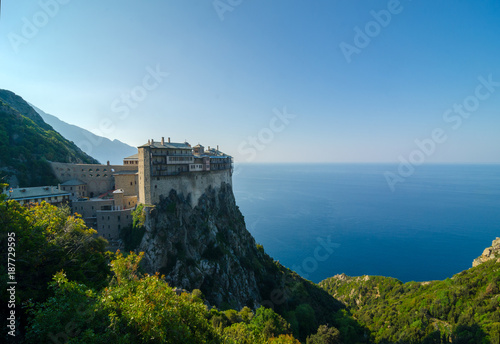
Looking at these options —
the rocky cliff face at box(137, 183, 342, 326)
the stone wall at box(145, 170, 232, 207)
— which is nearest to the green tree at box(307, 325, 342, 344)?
the rocky cliff face at box(137, 183, 342, 326)

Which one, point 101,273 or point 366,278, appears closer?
point 101,273

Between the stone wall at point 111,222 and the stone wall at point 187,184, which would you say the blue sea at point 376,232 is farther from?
the stone wall at point 111,222

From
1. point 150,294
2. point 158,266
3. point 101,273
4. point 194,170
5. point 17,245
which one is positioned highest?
point 194,170

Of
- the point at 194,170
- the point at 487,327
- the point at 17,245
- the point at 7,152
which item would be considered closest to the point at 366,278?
the point at 487,327

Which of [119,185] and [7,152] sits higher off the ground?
[7,152]

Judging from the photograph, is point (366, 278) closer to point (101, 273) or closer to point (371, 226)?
point (371, 226)
